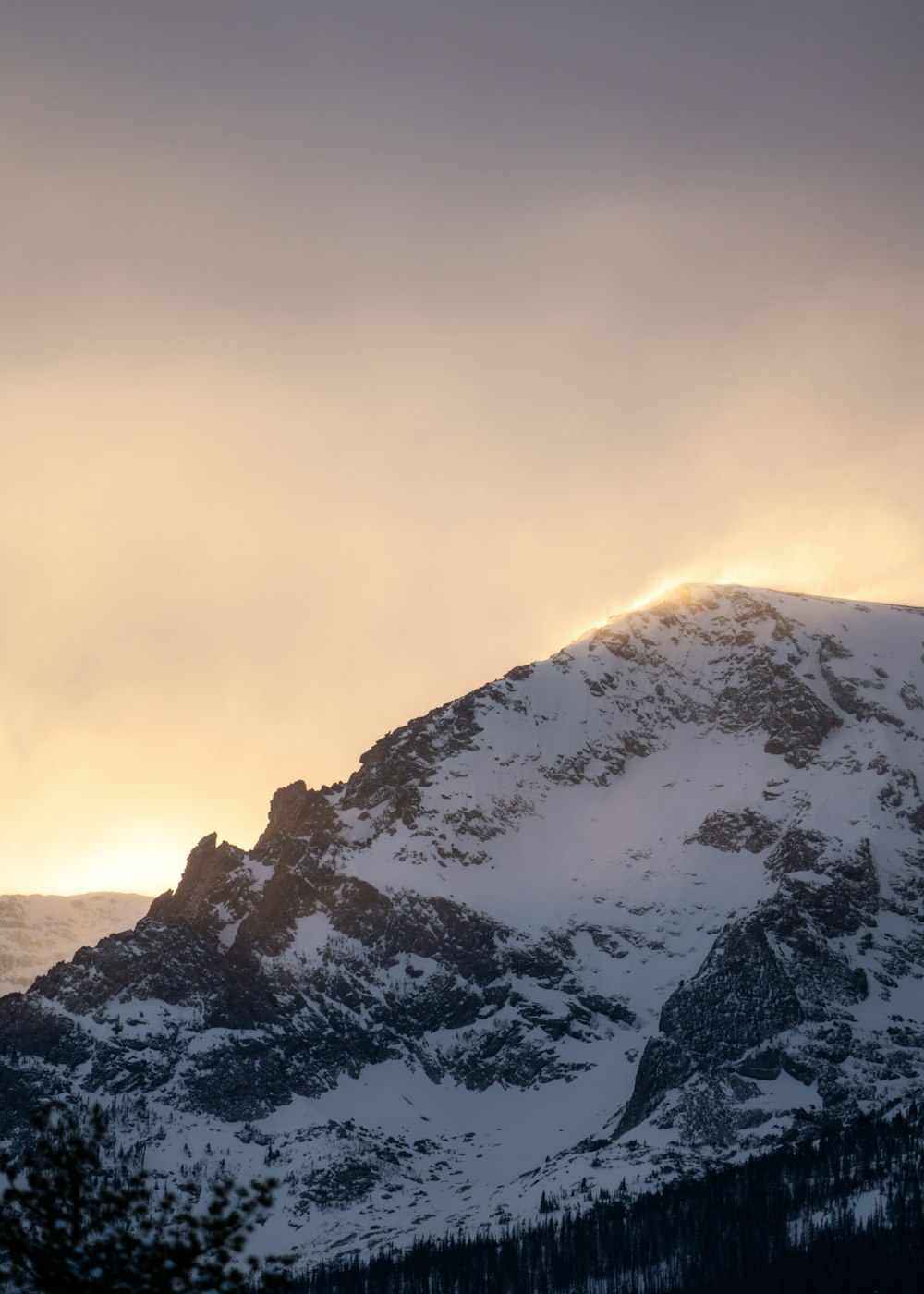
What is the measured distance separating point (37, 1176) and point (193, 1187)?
561 cm

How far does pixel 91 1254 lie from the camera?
3941cm

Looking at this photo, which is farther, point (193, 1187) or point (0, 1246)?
point (193, 1187)

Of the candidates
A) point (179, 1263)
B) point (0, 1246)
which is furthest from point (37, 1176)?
point (179, 1263)

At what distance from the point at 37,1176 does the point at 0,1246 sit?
195 centimetres

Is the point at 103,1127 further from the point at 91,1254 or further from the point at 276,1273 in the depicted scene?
the point at 276,1273

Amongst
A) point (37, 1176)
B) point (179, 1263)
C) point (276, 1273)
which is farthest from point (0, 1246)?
point (276, 1273)

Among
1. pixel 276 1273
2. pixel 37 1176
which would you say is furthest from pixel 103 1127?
pixel 276 1273

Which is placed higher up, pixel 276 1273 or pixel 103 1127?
pixel 103 1127

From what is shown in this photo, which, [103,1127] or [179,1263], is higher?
[103,1127]

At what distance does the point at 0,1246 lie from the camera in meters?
Result: 39.8

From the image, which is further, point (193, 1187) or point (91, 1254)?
point (193, 1187)

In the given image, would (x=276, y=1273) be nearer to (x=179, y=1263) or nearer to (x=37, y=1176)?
(x=179, y=1263)

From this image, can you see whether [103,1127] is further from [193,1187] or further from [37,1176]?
[193,1187]

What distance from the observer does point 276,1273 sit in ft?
133
